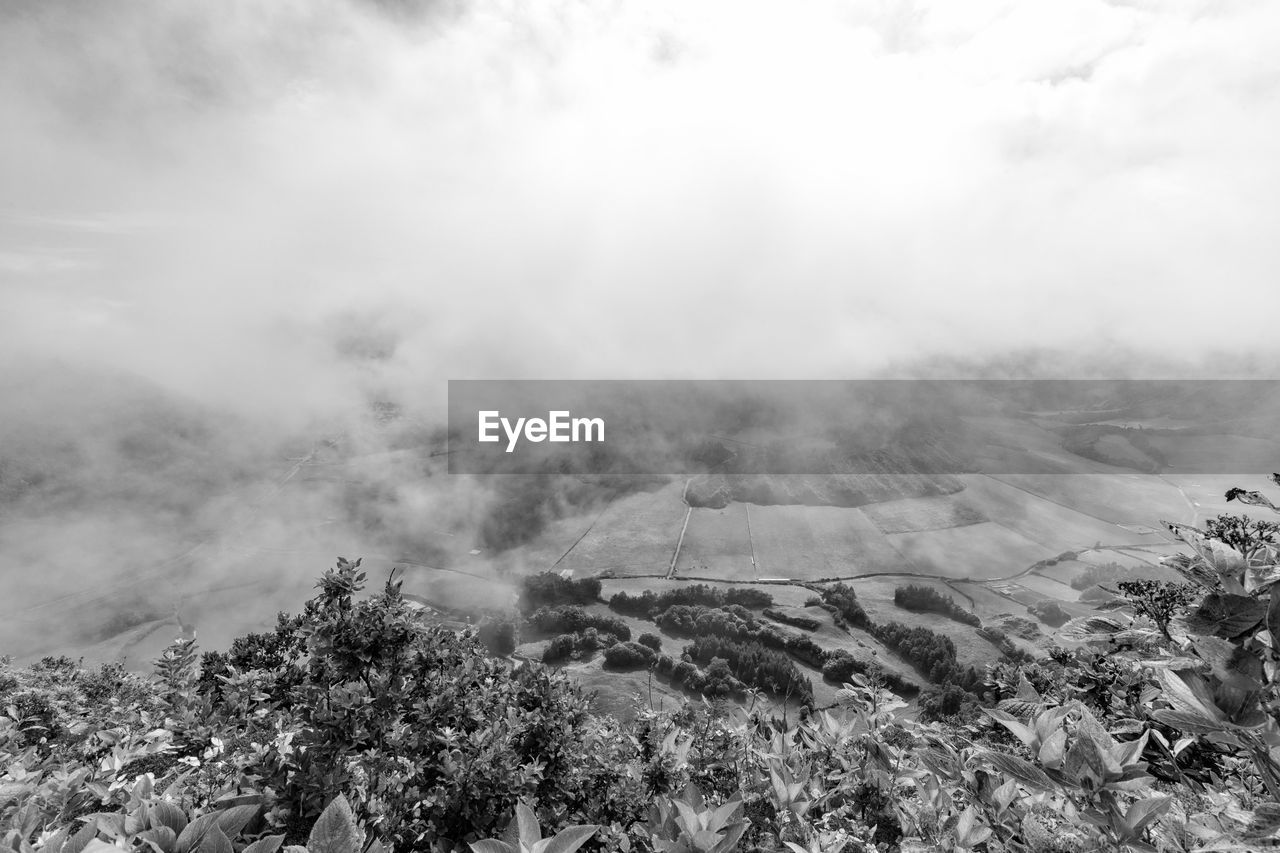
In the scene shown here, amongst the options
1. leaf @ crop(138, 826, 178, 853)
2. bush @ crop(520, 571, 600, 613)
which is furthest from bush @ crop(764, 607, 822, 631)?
leaf @ crop(138, 826, 178, 853)

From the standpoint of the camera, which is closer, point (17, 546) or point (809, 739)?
point (809, 739)

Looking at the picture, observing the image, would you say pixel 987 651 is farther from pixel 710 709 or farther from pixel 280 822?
pixel 280 822

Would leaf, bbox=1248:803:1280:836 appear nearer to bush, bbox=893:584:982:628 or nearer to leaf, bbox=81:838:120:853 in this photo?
leaf, bbox=81:838:120:853

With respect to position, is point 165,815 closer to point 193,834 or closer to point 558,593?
point 193,834

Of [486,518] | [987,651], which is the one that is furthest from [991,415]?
[486,518]

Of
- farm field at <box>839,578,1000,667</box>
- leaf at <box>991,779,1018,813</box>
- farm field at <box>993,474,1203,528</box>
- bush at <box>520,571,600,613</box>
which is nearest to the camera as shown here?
leaf at <box>991,779,1018,813</box>

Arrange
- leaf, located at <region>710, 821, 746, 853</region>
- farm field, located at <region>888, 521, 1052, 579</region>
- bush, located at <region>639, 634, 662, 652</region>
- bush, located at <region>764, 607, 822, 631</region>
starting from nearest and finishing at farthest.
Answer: leaf, located at <region>710, 821, 746, 853</region>, bush, located at <region>639, 634, 662, 652</region>, bush, located at <region>764, 607, 822, 631</region>, farm field, located at <region>888, 521, 1052, 579</region>
